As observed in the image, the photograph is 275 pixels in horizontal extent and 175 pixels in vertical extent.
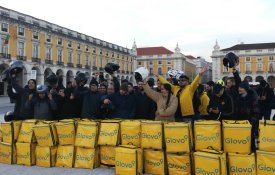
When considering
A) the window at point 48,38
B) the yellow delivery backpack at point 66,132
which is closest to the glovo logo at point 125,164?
the yellow delivery backpack at point 66,132

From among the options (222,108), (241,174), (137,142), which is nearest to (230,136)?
(241,174)

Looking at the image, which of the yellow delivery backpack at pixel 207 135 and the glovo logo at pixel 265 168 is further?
the yellow delivery backpack at pixel 207 135

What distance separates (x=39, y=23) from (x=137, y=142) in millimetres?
40232

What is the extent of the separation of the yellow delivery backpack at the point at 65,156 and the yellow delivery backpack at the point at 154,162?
1.41 metres

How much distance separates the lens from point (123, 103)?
605 centimetres

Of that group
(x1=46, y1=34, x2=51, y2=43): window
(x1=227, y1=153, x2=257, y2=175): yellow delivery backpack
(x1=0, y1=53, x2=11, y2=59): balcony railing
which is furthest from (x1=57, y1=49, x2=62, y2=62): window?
(x1=227, y1=153, x2=257, y2=175): yellow delivery backpack

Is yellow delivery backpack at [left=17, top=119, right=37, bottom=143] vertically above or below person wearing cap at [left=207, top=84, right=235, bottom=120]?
below

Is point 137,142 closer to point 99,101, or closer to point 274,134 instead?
point 99,101

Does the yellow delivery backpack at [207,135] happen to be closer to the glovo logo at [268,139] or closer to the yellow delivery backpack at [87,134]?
the glovo logo at [268,139]

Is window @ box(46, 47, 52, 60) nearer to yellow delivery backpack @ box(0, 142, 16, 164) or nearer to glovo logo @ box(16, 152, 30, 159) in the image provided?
yellow delivery backpack @ box(0, 142, 16, 164)

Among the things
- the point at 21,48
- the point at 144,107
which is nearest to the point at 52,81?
the point at 144,107

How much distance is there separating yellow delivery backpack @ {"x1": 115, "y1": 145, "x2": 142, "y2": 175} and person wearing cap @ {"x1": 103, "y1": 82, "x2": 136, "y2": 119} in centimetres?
104

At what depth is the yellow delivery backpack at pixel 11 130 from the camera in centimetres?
597

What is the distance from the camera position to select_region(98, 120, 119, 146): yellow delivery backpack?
5.41 meters
